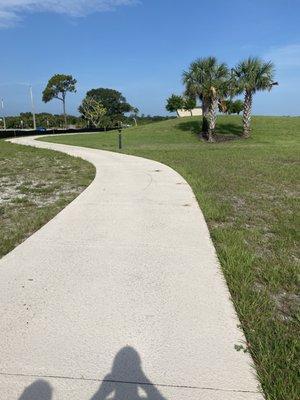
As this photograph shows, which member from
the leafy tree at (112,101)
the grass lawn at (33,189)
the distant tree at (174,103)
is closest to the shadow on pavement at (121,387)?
the grass lawn at (33,189)

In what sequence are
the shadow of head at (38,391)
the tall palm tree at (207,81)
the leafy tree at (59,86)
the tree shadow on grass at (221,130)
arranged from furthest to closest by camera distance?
the leafy tree at (59,86)
the tree shadow on grass at (221,130)
the tall palm tree at (207,81)
the shadow of head at (38,391)

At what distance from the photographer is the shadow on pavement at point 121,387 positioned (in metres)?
2.63

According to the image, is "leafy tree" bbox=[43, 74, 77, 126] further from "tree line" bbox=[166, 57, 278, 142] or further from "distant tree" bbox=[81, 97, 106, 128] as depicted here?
"tree line" bbox=[166, 57, 278, 142]

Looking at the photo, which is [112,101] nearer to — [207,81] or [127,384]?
[207,81]

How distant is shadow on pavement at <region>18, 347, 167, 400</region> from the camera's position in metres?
2.63

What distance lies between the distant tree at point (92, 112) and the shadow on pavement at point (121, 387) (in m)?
86.0

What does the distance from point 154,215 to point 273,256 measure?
2.42m

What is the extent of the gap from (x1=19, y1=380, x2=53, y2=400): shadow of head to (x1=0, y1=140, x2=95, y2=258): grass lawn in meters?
2.85

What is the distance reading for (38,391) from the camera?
2674mm

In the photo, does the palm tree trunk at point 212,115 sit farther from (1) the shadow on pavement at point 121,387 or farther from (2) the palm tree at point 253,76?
(1) the shadow on pavement at point 121,387

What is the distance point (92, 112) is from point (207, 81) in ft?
186

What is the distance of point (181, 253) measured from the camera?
5.28 m

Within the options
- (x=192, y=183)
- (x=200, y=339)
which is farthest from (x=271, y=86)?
(x=200, y=339)

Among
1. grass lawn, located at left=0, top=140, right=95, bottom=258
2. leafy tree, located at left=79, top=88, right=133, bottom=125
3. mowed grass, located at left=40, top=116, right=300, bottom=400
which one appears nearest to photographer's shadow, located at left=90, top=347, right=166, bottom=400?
mowed grass, located at left=40, top=116, right=300, bottom=400
